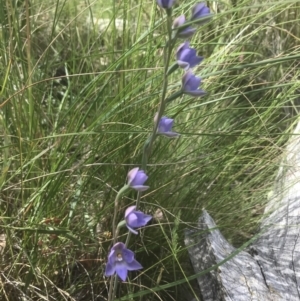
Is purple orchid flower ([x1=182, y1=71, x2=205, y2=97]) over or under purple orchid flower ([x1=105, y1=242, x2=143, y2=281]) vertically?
over

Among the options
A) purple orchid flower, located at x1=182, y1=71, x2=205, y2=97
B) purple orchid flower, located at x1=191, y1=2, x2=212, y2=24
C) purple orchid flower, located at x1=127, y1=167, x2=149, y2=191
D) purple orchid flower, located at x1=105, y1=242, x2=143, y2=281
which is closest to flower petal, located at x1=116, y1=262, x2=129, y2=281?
purple orchid flower, located at x1=105, y1=242, x2=143, y2=281

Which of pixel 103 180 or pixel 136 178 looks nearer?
pixel 136 178

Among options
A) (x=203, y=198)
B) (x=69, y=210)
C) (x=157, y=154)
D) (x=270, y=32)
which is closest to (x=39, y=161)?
(x=69, y=210)

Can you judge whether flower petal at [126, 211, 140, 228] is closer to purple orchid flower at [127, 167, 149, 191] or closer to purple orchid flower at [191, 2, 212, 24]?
purple orchid flower at [127, 167, 149, 191]

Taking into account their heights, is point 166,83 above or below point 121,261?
above

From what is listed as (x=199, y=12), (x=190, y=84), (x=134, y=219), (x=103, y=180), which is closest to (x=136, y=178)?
(x=134, y=219)

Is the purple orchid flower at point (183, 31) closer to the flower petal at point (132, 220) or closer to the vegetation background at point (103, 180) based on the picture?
the flower petal at point (132, 220)

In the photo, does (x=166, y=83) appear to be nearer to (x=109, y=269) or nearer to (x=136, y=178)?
(x=136, y=178)

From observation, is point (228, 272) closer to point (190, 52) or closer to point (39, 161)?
point (39, 161)

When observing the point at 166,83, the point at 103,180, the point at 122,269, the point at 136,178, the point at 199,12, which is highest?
the point at 199,12
